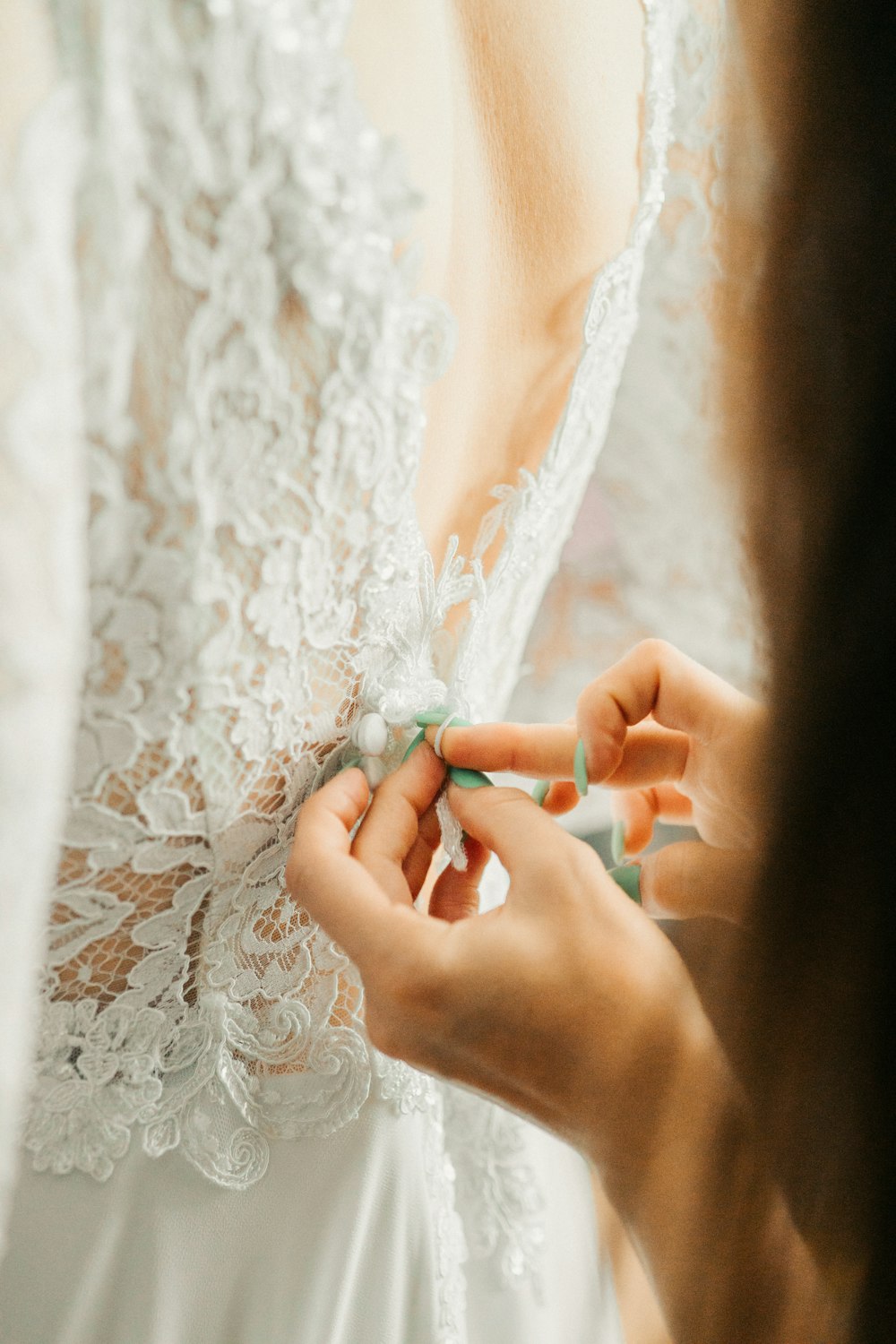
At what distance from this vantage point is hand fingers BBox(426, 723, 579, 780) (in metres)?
0.57

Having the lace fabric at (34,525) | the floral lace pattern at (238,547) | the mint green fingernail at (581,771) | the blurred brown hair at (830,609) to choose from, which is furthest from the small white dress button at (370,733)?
the blurred brown hair at (830,609)

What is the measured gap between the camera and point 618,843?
1.99ft

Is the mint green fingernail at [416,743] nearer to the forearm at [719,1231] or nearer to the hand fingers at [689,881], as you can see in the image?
the hand fingers at [689,881]

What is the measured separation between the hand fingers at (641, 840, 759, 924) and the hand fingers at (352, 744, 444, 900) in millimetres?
131

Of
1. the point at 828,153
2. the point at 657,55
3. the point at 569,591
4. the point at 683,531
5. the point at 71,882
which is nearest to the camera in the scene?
the point at 828,153

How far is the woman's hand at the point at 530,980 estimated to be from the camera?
383 millimetres

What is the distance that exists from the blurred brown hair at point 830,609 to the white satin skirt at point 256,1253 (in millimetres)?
380

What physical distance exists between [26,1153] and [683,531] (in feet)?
2.05

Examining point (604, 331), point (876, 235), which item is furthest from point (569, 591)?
point (876, 235)

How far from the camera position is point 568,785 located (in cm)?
63

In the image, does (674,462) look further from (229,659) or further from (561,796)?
(229,659)

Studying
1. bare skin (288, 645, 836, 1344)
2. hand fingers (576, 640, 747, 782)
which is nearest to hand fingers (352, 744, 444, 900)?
bare skin (288, 645, 836, 1344)

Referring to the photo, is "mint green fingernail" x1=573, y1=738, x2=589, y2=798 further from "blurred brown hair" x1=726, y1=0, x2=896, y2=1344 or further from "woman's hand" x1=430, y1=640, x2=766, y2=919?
"blurred brown hair" x1=726, y1=0, x2=896, y2=1344

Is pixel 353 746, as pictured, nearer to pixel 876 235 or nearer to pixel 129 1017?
pixel 129 1017
